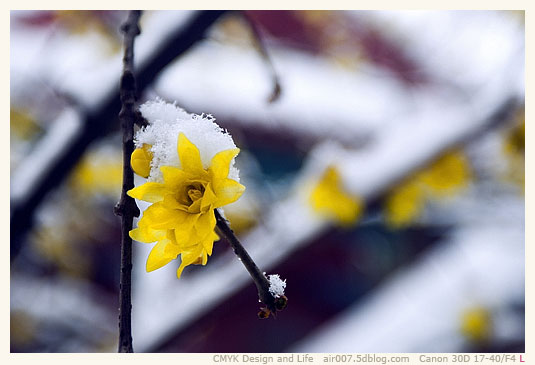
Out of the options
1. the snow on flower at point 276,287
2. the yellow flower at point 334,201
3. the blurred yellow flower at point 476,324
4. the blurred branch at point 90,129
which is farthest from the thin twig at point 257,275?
the blurred yellow flower at point 476,324

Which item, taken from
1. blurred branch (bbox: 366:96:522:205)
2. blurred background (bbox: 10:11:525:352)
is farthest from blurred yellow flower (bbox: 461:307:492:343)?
blurred branch (bbox: 366:96:522:205)

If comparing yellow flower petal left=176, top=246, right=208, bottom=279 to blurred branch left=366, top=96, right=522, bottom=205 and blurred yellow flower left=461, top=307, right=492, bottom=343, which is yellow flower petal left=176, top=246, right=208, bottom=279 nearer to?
blurred branch left=366, top=96, right=522, bottom=205

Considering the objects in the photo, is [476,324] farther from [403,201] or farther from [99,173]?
[99,173]

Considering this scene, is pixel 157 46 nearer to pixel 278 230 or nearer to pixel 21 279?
pixel 278 230

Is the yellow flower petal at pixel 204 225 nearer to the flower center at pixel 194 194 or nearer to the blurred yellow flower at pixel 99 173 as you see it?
the flower center at pixel 194 194
